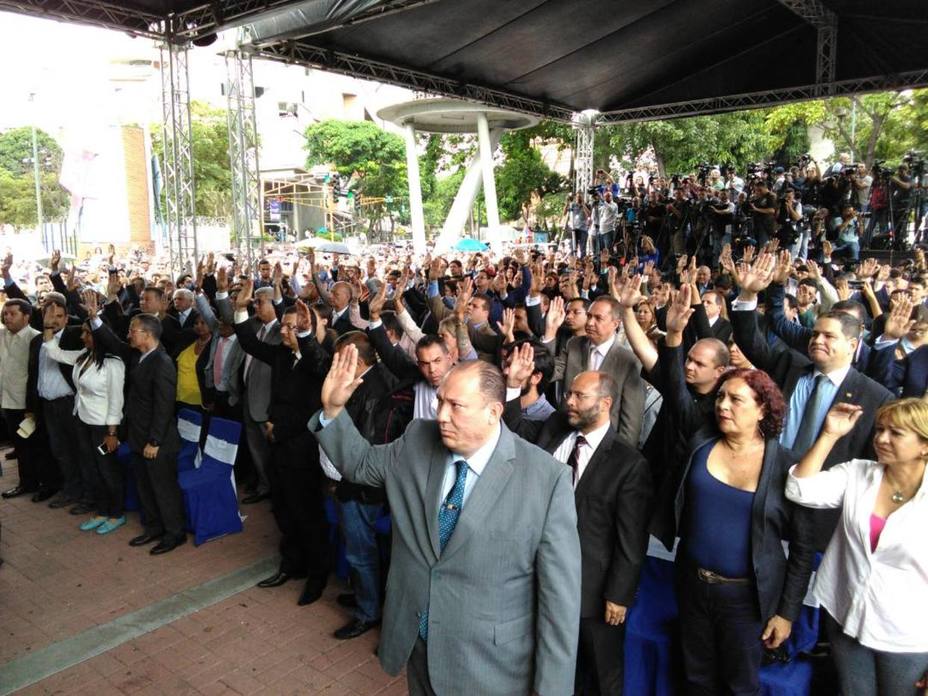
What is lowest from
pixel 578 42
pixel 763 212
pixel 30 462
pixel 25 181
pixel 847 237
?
pixel 30 462

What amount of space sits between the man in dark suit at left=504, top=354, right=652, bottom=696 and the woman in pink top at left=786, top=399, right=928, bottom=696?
590mm

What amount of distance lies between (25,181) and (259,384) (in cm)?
4178

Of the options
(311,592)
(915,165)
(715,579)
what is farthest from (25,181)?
(715,579)

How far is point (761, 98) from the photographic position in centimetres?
1366

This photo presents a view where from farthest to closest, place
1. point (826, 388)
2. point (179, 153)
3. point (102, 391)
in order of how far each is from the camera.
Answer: point (179, 153)
point (102, 391)
point (826, 388)

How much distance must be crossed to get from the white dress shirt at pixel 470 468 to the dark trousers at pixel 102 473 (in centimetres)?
404

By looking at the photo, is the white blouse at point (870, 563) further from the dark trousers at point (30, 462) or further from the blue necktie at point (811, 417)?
the dark trousers at point (30, 462)

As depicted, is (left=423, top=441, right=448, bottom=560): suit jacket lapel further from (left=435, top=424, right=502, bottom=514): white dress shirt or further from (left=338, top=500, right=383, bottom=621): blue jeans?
(left=338, top=500, right=383, bottom=621): blue jeans

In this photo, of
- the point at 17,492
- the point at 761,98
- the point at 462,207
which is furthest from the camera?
the point at 462,207

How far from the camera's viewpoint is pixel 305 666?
353 cm

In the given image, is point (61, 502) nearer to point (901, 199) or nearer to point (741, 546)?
point (741, 546)

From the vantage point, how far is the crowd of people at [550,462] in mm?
2049

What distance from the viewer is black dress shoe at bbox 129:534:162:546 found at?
16.4 ft

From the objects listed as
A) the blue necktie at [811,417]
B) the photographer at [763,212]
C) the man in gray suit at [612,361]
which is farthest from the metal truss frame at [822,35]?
the blue necktie at [811,417]
